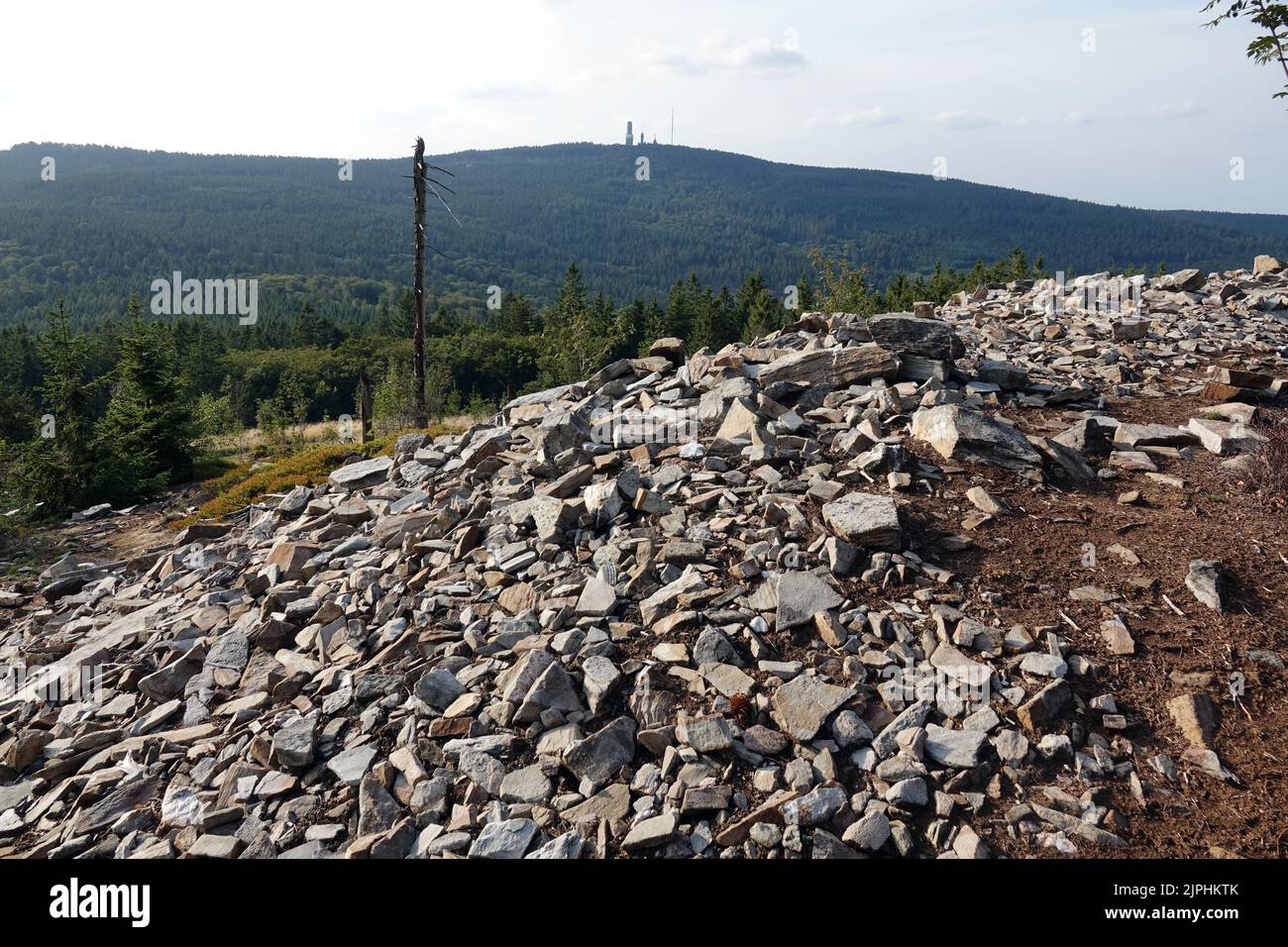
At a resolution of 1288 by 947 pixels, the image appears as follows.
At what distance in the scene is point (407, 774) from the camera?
5645 millimetres

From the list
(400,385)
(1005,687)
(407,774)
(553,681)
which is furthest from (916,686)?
(400,385)

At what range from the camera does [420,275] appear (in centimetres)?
2344

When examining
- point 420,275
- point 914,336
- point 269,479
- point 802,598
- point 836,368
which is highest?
point 420,275

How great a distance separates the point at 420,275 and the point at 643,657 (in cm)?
2014

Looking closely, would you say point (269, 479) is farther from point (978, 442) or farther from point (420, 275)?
point (978, 442)

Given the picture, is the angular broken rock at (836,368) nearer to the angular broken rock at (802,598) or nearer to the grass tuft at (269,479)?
the angular broken rock at (802,598)

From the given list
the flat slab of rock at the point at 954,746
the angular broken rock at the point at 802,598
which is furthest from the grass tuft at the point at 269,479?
the flat slab of rock at the point at 954,746

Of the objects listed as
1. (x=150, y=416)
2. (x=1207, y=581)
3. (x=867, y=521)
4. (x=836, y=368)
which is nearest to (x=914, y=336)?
(x=836, y=368)

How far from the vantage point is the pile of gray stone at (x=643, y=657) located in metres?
5.10

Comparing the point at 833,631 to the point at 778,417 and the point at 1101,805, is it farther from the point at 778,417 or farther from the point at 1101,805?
the point at 778,417

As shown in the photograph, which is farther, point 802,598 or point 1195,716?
point 802,598

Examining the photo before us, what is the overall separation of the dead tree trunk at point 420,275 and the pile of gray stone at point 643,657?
11237 mm

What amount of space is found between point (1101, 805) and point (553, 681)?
13.1 feet

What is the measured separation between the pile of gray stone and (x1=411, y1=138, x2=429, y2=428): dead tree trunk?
1124cm
